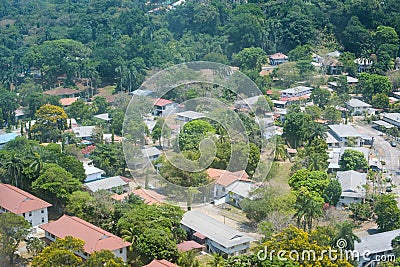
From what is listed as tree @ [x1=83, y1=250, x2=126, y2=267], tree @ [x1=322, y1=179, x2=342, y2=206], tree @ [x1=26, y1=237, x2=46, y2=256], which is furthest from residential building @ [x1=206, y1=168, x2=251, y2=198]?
tree @ [x1=83, y1=250, x2=126, y2=267]

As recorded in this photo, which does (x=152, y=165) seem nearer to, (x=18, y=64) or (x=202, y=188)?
(x=202, y=188)

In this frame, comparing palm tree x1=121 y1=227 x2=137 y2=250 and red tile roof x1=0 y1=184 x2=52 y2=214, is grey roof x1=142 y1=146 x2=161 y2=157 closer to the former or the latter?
red tile roof x1=0 y1=184 x2=52 y2=214

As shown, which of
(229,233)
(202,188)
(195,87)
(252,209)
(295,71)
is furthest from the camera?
(295,71)

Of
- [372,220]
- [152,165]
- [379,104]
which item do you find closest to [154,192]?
[152,165]

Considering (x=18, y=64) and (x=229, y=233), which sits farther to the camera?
(x=18, y=64)

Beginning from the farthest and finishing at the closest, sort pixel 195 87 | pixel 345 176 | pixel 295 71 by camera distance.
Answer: pixel 295 71
pixel 195 87
pixel 345 176

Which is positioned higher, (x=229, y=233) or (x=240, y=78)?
(x=240, y=78)

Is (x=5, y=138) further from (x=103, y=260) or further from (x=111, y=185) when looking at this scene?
(x=103, y=260)
